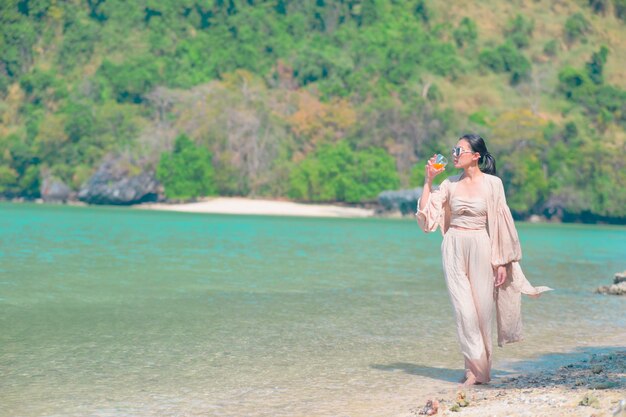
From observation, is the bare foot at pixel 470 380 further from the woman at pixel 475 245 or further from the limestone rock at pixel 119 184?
the limestone rock at pixel 119 184

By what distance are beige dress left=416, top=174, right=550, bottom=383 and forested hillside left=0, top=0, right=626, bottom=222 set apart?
64167 mm

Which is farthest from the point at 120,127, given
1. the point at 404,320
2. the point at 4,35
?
the point at 404,320

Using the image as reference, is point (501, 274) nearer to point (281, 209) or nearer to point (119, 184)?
point (281, 209)

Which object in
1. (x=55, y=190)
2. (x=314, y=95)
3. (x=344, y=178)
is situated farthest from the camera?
(x=314, y=95)

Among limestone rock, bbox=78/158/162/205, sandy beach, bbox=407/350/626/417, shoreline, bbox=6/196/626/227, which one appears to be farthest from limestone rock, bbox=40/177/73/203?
sandy beach, bbox=407/350/626/417

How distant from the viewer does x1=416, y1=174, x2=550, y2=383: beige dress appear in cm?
757

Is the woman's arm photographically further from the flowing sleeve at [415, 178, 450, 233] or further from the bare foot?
the bare foot

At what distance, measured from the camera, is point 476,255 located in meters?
7.58

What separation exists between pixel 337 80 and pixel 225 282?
78.3 meters

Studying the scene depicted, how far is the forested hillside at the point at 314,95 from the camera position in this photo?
7525cm

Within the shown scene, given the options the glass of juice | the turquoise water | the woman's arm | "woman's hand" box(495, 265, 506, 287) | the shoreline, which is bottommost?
the shoreline

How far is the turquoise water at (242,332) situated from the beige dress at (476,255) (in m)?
0.61

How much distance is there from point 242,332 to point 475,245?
435cm

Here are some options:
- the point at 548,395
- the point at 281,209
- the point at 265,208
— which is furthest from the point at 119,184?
the point at 548,395
